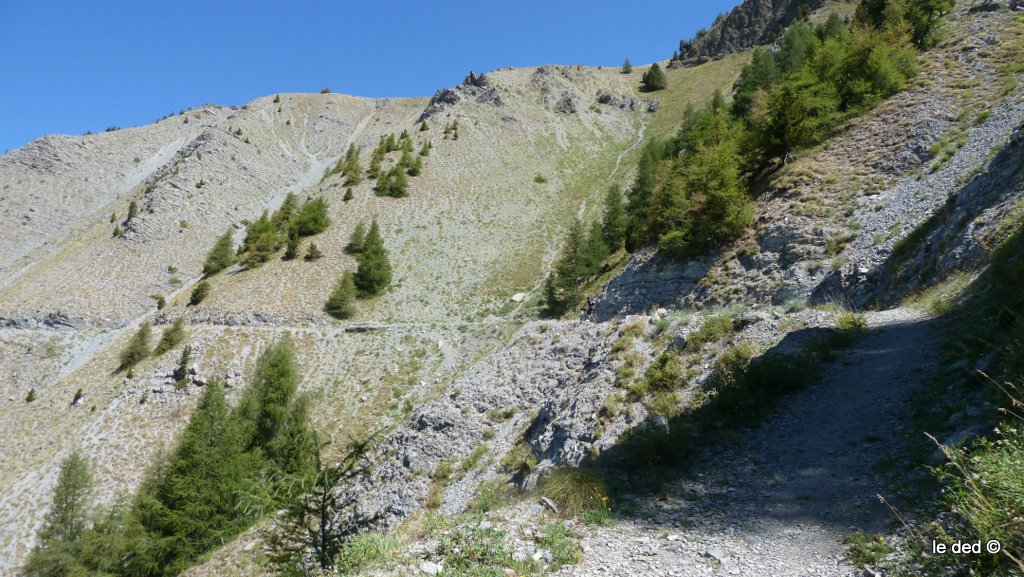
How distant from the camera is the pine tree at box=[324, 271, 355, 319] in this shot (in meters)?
40.6

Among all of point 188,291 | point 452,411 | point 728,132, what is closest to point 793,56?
point 728,132

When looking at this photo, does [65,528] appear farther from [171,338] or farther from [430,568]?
[430,568]

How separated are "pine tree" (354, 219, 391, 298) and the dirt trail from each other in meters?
40.2

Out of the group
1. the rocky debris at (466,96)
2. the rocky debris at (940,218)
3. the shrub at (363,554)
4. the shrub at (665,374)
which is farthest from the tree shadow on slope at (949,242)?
the rocky debris at (466,96)

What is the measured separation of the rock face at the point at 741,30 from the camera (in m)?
110

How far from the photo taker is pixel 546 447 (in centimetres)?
1231

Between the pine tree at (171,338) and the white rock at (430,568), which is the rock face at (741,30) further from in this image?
the white rock at (430,568)

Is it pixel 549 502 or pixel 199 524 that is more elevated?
pixel 549 502

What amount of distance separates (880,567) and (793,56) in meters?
64.3

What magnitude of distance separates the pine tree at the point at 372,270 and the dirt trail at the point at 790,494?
40188 millimetres

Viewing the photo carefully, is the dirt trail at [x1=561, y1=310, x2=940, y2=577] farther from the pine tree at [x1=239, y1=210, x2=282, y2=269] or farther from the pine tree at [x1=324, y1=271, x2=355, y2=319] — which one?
the pine tree at [x1=239, y1=210, x2=282, y2=269]

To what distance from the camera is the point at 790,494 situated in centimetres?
609

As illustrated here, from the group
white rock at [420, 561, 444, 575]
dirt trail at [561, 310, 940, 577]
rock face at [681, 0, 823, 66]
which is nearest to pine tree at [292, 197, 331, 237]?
white rock at [420, 561, 444, 575]

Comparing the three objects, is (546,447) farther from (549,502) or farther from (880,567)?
(880,567)
